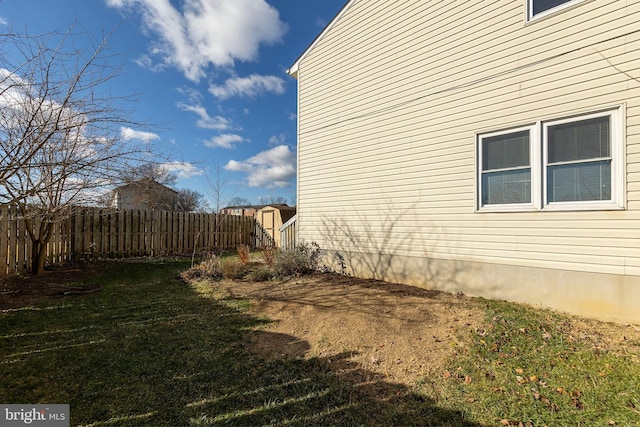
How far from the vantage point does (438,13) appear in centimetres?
596

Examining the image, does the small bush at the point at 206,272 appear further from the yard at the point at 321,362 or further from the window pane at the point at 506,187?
the window pane at the point at 506,187

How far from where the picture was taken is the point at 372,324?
4160 mm

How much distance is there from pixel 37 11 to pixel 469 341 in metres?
6.11

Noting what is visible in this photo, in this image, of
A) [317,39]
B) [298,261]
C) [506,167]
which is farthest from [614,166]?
[317,39]

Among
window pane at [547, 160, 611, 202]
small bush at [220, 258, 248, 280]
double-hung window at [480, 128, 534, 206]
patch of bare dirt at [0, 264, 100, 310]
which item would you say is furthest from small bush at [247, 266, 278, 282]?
window pane at [547, 160, 611, 202]

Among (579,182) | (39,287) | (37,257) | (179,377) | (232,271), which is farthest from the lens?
(37,257)

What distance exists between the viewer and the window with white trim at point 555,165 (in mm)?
4105

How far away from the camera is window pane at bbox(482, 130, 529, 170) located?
16.1 ft

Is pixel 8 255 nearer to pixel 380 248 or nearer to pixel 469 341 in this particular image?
pixel 380 248

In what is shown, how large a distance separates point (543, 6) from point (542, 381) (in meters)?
5.42

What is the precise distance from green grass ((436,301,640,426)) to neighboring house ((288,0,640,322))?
1.35m

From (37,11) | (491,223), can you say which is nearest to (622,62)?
(491,223)

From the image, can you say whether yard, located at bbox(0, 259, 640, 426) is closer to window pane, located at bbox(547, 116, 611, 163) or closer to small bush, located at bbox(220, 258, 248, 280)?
small bush, located at bbox(220, 258, 248, 280)

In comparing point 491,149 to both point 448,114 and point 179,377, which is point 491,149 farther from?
point 179,377
